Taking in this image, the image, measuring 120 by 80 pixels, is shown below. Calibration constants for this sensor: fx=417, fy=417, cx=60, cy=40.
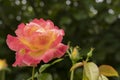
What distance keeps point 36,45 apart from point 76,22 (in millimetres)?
1339

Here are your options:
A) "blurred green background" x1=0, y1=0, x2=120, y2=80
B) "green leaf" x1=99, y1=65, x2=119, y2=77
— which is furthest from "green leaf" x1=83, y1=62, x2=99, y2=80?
"blurred green background" x1=0, y1=0, x2=120, y2=80

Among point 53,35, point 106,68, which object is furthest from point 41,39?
point 106,68

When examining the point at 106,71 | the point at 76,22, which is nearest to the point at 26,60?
the point at 106,71

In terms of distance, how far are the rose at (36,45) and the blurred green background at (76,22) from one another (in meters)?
1.15

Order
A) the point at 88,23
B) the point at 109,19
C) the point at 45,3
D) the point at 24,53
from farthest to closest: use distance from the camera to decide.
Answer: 1. the point at 45,3
2. the point at 88,23
3. the point at 109,19
4. the point at 24,53

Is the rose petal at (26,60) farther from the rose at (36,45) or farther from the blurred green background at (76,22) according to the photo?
the blurred green background at (76,22)

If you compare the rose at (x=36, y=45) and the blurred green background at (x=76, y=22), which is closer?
the rose at (x=36, y=45)

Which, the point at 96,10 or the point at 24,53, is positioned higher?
the point at 96,10

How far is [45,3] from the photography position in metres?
2.06

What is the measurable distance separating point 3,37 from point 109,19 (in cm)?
48

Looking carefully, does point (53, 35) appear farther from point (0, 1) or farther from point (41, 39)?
point (0, 1)

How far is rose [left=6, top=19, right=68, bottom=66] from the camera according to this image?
60 cm

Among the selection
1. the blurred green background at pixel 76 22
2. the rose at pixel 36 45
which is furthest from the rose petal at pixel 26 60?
the blurred green background at pixel 76 22

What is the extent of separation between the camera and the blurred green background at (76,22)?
1.83m
